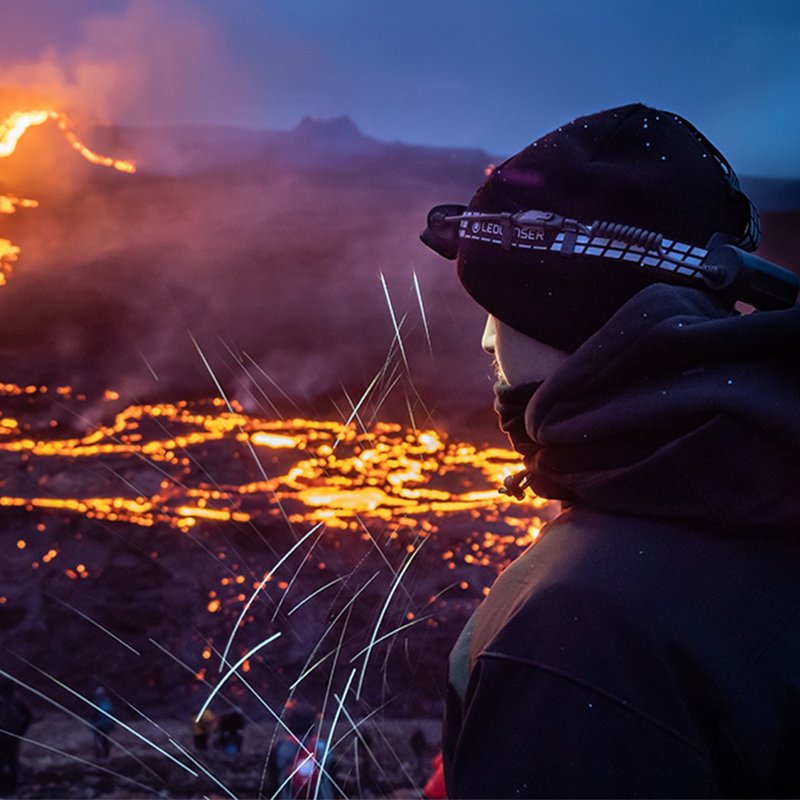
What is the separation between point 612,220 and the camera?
0.91m

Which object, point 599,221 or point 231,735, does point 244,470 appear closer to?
point 231,735

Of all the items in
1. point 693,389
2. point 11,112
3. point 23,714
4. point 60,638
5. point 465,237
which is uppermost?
point 11,112

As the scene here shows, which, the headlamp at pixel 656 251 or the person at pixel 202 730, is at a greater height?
the headlamp at pixel 656 251

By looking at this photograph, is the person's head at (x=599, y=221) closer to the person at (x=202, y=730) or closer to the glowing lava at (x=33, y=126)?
the glowing lava at (x=33, y=126)

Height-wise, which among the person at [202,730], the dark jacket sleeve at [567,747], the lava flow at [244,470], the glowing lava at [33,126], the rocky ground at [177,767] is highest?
the glowing lava at [33,126]

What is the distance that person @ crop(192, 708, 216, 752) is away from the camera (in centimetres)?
1188

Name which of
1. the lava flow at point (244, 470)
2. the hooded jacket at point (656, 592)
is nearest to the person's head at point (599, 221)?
the hooded jacket at point (656, 592)

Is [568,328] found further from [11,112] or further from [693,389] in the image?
[11,112]

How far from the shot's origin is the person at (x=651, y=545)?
67 cm

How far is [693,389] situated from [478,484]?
14.7 metres

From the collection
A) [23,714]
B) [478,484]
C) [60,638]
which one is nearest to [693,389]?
[23,714]

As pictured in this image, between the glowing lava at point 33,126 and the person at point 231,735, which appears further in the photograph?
the person at point 231,735

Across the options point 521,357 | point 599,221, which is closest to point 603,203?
point 599,221

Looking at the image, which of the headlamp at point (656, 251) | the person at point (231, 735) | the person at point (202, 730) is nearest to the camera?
the headlamp at point (656, 251)
